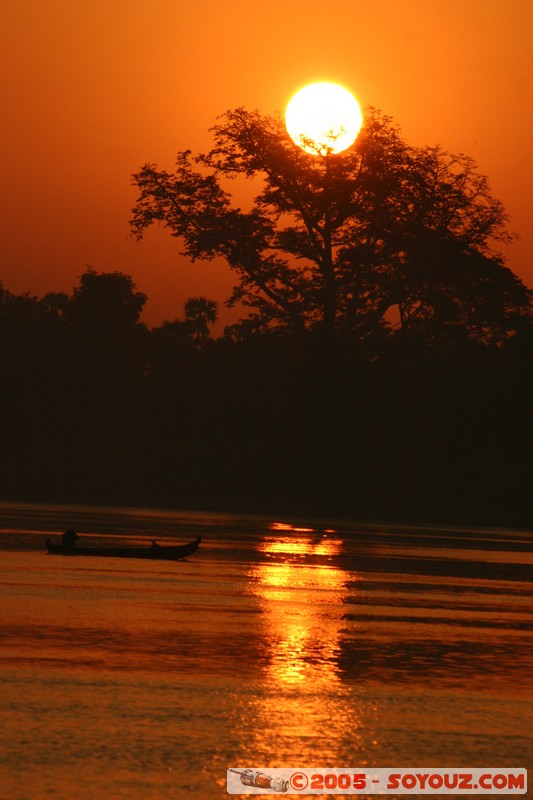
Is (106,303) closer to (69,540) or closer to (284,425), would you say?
(284,425)

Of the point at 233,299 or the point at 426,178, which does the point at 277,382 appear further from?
the point at 426,178

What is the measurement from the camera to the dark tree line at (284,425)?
70.2m

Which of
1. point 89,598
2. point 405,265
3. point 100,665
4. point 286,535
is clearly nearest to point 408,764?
point 100,665

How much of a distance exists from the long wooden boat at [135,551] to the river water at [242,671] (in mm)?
289

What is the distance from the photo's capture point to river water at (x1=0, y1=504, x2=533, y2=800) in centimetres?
1399

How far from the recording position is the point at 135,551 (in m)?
36.3

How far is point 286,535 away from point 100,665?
30998 mm

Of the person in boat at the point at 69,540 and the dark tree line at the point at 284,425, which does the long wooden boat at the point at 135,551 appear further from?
the dark tree line at the point at 284,425

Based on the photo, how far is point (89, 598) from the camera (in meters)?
27.4

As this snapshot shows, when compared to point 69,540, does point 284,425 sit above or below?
above

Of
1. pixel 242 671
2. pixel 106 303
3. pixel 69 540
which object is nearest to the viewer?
pixel 242 671

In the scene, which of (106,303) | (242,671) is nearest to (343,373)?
(106,303)

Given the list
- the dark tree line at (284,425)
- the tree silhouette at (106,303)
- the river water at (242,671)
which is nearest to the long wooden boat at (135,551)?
the river water at (242,671)

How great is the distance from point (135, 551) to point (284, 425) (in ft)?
125
